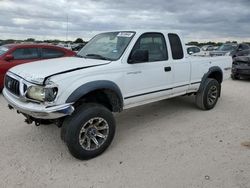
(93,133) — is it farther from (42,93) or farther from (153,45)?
(153,45)

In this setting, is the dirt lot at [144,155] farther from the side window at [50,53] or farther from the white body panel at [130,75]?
the side window at [50,53]

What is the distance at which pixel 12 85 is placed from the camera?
382cm

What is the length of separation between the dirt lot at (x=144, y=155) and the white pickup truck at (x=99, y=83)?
0.39 meters

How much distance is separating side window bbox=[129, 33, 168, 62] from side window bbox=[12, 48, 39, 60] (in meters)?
4.80

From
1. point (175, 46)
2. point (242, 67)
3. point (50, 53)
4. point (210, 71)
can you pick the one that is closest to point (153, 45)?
point (175, 46)

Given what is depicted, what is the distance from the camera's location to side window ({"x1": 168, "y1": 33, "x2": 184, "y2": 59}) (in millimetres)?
4938

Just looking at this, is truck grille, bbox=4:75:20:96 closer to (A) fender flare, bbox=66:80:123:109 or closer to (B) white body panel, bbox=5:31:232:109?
(B) white body panel, bbox=5:31:232:109

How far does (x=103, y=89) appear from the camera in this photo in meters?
3.76

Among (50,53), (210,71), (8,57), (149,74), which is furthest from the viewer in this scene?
(50,53)

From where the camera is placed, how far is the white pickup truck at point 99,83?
10.8ft

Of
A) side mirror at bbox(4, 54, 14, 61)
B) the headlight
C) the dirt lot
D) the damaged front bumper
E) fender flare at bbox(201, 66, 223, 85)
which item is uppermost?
side mirror at bbox(4, 54, 14, 61)

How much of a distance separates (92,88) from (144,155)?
1295 mm

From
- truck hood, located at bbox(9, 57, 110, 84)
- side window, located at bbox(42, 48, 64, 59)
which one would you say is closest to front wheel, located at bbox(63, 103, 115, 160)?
truck hood, located at bbox(9, 57, 110, 84)

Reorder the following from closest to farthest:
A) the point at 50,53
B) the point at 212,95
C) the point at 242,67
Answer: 1. the point at 212,95
2. the point at 50,53
3. the point at 242,67
